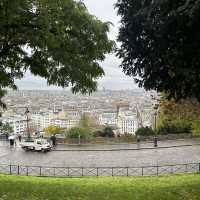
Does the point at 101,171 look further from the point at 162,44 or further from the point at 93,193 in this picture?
the point at 162,44

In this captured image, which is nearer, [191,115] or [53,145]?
[191,115]

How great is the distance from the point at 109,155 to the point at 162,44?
19218 mm

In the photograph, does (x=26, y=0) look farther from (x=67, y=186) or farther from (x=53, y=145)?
(x=53, y=145)

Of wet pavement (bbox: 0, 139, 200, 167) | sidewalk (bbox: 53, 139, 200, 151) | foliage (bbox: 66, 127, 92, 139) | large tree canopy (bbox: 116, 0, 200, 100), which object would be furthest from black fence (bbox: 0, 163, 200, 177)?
foliage (bbox: 66, 127, 92, 139)

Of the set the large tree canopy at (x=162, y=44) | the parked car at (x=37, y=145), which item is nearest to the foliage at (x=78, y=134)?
the parked car at (x=37, y=145)

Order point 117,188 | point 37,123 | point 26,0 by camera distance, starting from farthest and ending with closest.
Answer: point 37,123 < point 117,188 < point 26,0

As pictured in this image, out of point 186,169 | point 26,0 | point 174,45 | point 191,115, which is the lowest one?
point 186,169

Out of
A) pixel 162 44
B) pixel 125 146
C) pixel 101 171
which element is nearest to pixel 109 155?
pixel 125 146

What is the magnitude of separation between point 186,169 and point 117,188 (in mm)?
11250

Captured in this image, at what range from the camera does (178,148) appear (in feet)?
112

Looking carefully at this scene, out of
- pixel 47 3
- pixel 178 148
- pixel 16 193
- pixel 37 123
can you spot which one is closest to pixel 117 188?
pixel 16 193

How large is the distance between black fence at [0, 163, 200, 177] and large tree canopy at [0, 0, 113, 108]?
9335 mm

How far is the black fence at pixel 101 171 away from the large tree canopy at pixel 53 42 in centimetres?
934

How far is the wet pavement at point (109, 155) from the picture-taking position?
95.0 ft
